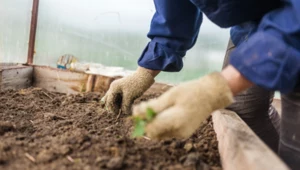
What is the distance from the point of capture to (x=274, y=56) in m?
0.84

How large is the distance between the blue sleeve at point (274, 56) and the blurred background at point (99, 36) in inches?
73.2

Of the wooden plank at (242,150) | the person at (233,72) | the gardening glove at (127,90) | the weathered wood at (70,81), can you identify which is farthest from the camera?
the weathered wood at (70,81)

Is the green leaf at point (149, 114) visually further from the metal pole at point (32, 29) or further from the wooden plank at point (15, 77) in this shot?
the metal pole at point (32, 29)

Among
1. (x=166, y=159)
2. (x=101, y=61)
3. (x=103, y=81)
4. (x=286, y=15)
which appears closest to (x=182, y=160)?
(x=166, y=159)

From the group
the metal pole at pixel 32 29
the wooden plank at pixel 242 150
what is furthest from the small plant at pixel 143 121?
the metal pole at pixel 32 29

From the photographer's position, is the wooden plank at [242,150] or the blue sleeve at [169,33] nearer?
the wooden plank at [242,150]

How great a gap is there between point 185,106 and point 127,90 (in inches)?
24.9

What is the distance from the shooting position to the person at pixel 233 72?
0.83 m

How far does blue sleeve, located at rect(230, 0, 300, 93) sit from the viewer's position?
84 centimetres

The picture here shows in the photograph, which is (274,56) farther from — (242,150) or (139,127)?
(139,127)

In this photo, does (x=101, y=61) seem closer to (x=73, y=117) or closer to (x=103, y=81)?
(x=103, y=81)

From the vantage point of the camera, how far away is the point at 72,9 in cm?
266

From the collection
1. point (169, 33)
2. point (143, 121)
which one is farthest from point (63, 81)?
point (143, 121)

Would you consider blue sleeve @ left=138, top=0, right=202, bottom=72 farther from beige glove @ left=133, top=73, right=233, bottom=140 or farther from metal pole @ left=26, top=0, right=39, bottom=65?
metal pole @ left=26, top=0, right=39, bottom=65
